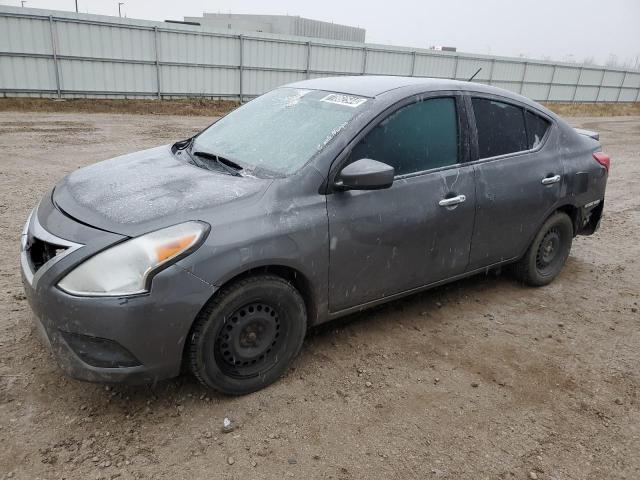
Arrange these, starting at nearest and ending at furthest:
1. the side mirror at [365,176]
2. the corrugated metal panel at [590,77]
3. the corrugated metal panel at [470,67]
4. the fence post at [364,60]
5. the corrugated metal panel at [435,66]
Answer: the side mirror at [365,176] < the fence post at [364,60] < the corrugated metal panel at [435,66] < the corrugated metal panel at [470,67] < the corrugated metal panel at [590,77]

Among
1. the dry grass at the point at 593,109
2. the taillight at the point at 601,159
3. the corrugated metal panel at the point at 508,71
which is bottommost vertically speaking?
the dry grass at the point at 593,109

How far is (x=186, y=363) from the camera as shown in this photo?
2715 millimetres

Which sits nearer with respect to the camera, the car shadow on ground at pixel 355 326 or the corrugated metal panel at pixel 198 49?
the car shadow on ground at pixel 355 326

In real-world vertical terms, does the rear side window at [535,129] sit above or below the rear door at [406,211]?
above

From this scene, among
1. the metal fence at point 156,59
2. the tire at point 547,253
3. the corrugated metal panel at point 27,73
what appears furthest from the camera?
the metal fence at point 156,59

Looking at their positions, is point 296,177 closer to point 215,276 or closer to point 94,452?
point 215,276

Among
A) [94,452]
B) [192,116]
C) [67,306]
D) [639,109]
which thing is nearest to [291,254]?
[67,306]

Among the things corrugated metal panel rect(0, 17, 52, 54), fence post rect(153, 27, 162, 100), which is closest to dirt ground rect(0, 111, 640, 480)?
corrugated metal panel rect(0, 17, 52, 54)

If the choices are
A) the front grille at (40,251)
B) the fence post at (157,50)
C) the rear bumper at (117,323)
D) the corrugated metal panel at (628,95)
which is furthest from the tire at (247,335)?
the corrugated metal panel at (628,95)

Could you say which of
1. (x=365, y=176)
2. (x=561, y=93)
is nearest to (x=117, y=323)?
(x=365, y=176)

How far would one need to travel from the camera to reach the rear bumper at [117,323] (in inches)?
92.0

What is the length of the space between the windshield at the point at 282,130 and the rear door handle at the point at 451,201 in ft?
2.76

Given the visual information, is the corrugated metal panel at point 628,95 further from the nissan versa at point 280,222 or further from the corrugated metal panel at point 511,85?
the nissan versa at point 280,222

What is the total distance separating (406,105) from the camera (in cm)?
337
